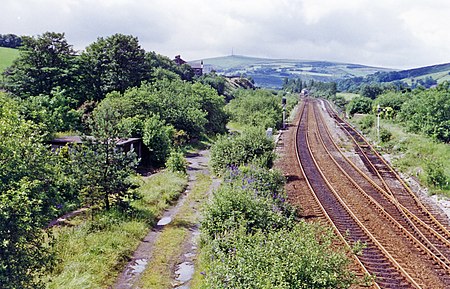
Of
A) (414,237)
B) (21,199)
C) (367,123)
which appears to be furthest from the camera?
(367,123)

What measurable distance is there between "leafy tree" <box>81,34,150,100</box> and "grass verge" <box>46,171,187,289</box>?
2717 cm

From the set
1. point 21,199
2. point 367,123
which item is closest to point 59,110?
point 21,199

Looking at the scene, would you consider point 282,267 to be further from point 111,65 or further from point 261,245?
point 111,65

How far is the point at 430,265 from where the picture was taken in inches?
512

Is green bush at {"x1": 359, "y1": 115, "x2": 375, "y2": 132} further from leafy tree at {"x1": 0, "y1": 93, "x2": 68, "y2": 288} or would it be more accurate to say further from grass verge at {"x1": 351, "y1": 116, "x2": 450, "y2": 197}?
leafy tree at {"x1": 0, "y1": 93, "x2": 68, "y2": 288}

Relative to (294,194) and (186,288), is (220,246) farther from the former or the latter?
(294,194)

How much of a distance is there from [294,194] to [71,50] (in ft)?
102

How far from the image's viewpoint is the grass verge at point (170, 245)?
493 inches

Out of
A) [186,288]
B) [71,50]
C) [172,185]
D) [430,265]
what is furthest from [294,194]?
[71,50]

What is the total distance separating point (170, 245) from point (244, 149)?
10.2 metres

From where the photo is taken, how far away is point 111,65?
45500 mm

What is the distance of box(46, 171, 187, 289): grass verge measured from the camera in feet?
39.0

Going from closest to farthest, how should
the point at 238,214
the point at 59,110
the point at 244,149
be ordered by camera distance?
the point at 238,214 → the point at 244,149 → the point at 59,110

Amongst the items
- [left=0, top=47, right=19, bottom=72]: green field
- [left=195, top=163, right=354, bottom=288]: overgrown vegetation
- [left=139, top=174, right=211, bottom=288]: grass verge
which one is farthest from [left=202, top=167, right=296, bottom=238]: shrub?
[left=0, top=47, right=19, bottom=72]: green field
